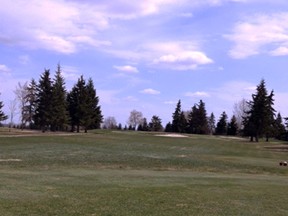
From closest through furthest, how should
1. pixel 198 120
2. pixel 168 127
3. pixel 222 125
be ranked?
pixel 198 120
pixel 222 125
pixel 168 127

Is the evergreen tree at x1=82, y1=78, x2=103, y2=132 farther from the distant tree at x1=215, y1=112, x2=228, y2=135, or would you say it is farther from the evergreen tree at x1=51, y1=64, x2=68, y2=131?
the distant tree at x1=215, y1=112, x2=228, y2=135

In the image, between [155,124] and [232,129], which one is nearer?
[232,129]

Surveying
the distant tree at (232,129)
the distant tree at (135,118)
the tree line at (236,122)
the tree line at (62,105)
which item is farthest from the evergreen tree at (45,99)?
the distant tree at (135,118)

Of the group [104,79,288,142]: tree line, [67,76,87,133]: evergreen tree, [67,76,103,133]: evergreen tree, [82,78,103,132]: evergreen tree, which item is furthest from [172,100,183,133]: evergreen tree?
[67,76,87,133]: evergreen tree

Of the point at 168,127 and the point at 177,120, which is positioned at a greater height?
the point at 177,120

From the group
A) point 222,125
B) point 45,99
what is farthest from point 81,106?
point 222,125

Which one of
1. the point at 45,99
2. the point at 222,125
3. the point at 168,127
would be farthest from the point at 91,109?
the point at 222,125

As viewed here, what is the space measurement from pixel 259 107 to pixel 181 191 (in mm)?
72165

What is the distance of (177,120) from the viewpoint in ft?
417

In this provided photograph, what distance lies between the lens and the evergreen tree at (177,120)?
412ft

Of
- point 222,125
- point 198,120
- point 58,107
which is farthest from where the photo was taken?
point 222,125

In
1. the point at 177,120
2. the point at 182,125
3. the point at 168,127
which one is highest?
the point at 177,120

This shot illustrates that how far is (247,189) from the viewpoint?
59.1ft

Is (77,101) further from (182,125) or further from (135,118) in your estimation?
(135,118)
